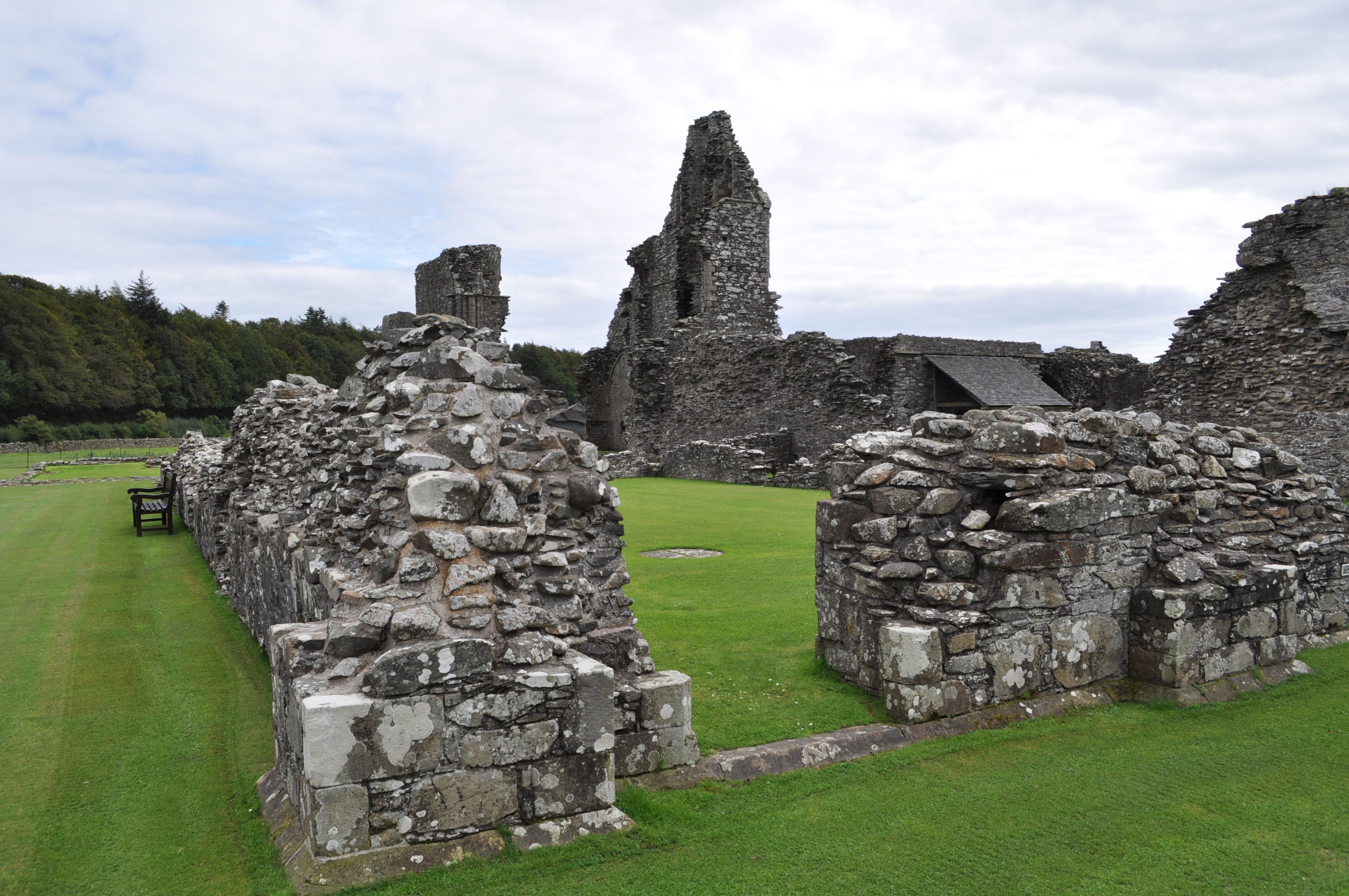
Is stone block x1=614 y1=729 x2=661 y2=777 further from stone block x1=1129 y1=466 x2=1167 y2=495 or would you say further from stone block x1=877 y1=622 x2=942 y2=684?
stone block x1=1129 y1=466 x2=1167 y2=495

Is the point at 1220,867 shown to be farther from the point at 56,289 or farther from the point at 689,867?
the point at 56,289

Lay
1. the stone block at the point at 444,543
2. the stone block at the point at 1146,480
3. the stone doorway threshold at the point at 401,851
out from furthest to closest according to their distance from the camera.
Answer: the stone block at the point at 1146,480 < the stone block at the point at 444,543 < the stone doorway threshold at the point at 401,851

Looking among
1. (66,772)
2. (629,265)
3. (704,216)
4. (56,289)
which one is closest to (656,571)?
(66,772)

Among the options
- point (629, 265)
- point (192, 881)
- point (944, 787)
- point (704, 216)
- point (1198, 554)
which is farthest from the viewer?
point (629, 265)

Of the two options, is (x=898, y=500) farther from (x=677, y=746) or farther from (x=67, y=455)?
(x=67, y=455)

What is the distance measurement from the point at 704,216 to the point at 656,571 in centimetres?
2108

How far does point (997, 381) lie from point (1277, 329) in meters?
6.99

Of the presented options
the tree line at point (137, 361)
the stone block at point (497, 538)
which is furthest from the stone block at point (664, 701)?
the tree line at point (137, 361)

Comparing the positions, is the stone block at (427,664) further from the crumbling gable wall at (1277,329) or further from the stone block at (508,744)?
the crumbling gable wall at (1277,329)

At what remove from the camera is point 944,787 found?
4266 millimetres

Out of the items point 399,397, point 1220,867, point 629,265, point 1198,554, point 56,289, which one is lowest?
point 1220,867

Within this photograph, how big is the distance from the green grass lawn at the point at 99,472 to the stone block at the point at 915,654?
2472 cm

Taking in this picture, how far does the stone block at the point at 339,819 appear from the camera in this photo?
3203 millimetres

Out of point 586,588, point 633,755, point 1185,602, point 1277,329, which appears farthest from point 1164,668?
point 1277,329
